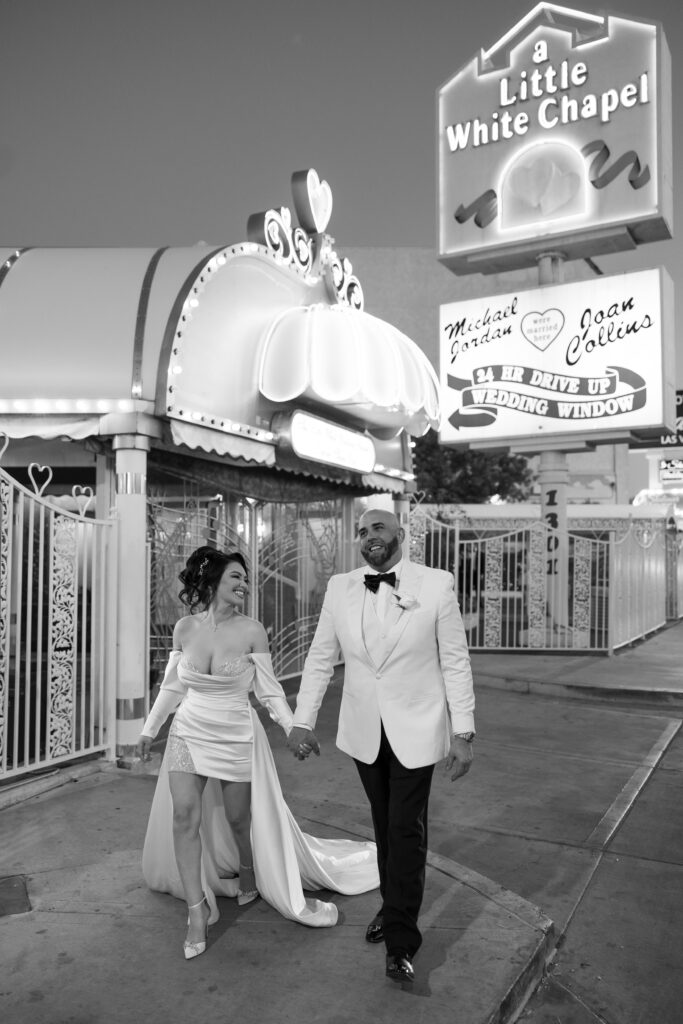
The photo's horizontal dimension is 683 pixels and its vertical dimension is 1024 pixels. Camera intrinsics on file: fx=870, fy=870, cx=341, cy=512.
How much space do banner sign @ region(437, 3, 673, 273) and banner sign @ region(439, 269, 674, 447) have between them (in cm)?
101

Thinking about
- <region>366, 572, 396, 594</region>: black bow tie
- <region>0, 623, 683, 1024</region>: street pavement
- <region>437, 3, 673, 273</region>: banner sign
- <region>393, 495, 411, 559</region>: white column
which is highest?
<region>437, 3, 673, 273</region>: banner sign

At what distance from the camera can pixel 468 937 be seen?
393cm

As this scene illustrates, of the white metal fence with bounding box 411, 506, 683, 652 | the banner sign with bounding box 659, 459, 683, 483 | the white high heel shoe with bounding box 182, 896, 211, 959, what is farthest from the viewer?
the banner sign with bounding box 659, 459, 683, 483

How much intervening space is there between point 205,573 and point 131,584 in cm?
315

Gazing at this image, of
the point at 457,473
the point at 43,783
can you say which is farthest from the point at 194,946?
the point at 457,473

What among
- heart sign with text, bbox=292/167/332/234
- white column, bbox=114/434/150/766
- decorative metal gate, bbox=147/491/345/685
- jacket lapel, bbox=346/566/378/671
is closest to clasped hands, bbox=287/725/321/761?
jacket lapel, bbox=346/566/378/671

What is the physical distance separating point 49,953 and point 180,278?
554 centimetres

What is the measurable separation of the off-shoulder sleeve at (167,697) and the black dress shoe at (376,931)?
1296 mm

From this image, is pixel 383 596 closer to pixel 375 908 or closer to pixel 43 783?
pixel 375 908

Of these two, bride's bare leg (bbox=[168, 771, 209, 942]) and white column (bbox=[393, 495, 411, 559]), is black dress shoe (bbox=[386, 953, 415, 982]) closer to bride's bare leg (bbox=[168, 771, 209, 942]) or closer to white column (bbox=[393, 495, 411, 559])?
bride's bare leg (bbox=[168, 771, 209, 942])

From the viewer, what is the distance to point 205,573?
398 cm

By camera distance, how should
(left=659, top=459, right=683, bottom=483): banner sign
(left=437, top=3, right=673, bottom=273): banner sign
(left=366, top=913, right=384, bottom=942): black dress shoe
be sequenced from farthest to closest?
(left=659, top=459, right=683, bottom=483): banner sign, (left=437, top=3, right=673, bottom=273): banner sign, (left=366, top=913, right=384, bottom=942): black dress shoe

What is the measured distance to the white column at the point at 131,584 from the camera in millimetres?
6859

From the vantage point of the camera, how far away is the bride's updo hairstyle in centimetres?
397
